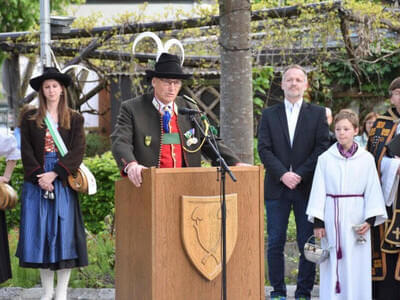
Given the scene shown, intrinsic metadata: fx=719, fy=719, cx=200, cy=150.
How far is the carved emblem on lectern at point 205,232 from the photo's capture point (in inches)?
175

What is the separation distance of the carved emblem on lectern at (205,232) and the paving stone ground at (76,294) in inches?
87.7

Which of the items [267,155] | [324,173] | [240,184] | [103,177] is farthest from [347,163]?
[103,177]

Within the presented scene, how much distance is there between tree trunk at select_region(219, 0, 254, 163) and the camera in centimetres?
723

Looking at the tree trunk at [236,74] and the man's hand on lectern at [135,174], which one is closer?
the man's hand on lectern at [135,174]

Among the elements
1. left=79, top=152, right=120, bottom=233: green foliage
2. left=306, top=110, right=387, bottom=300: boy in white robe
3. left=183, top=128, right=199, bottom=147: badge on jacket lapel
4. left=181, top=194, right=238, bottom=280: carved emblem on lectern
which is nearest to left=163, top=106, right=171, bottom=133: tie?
left=183, top=128, right=199, bottom=147: badge on jacket lapel

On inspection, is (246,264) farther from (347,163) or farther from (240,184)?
(347,163)

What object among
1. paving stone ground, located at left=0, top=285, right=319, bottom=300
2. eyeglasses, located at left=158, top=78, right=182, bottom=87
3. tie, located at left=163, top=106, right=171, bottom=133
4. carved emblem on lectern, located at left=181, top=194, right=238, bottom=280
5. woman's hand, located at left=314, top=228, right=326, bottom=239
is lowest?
paving stone ground, located at left=0, top=285, right=319, bottom=300

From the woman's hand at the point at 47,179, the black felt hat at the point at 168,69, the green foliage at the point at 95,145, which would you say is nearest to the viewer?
the black felt hat at the point at 168,69

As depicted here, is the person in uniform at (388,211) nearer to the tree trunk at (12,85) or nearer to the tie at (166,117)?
the tie at (166,117)

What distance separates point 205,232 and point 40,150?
214cm

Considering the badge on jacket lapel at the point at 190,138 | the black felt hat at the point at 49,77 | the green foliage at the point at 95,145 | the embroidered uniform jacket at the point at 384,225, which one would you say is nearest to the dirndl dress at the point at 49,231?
the black felt hat at the point at 49,77

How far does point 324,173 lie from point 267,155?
53 centimetres

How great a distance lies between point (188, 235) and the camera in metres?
4.45

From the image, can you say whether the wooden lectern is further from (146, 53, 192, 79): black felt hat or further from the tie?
(146, 53, 192, 79): black felt hat
